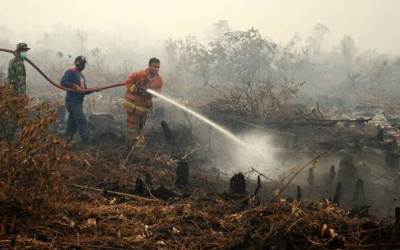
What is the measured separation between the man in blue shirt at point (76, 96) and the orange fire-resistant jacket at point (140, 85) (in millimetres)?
758

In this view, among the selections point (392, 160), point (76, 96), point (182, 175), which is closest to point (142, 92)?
point (76, 96)

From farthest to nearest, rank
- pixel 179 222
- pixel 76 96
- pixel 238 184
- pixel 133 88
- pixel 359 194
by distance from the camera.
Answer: pixel 76 96 → pixel 133 88 → pixel 359 194 → pixel 238 184 → pixel 179 222

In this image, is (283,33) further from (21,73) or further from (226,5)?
(21,73)

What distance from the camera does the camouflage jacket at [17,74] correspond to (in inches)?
335

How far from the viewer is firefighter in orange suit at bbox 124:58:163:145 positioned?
875 cm

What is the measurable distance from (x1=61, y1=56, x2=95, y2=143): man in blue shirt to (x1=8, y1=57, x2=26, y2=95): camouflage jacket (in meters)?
0.75

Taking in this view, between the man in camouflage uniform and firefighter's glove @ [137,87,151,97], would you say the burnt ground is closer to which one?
firefighter's glove @ [137,87,151,97]

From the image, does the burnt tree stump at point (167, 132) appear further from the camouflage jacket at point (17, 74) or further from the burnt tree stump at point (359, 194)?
the burnt tree stump at point (359, 194)

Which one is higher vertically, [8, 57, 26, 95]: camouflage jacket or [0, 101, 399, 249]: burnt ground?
[8, 57, 26, 95]: camouflage jacket

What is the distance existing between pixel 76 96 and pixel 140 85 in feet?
4.33

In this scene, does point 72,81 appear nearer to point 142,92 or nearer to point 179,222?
point 142,92

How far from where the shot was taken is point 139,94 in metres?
8.85

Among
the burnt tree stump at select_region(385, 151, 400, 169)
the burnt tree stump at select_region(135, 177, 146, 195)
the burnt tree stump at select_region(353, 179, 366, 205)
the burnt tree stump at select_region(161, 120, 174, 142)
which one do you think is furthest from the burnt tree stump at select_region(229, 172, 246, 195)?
the burnt tree stump at select_region(385, 151, 400, 169)

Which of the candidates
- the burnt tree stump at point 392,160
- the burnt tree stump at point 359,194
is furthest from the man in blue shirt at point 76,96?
the burnt tree stump at point 392,160
